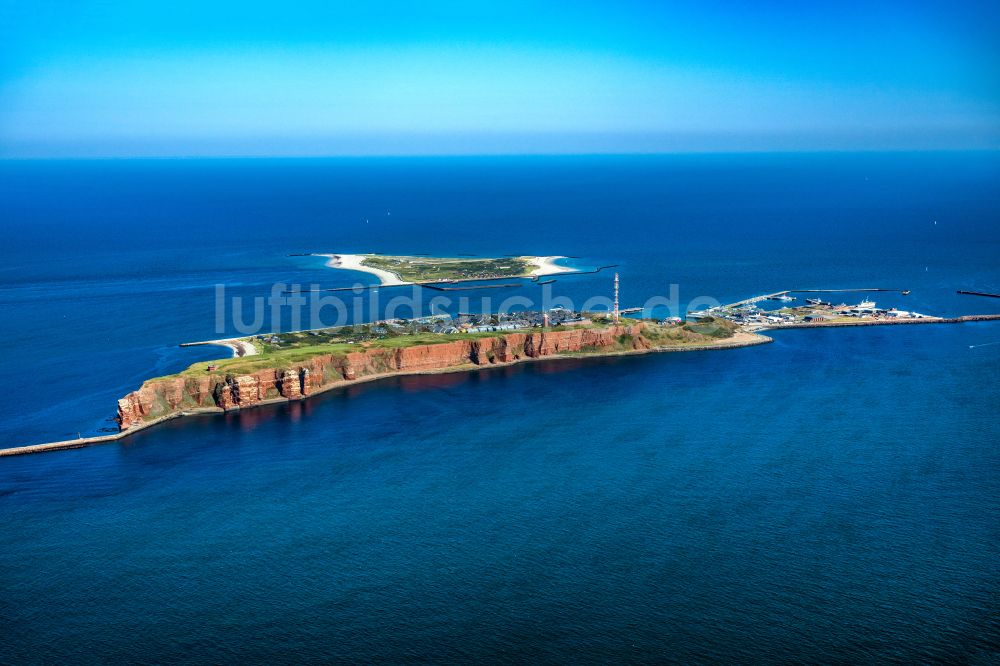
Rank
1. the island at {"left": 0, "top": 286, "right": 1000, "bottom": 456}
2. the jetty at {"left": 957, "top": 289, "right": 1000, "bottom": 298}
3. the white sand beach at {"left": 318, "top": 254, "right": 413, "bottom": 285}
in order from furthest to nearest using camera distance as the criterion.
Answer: the white sand beach at {"left": 318, "top": 254, "right": 413, "bottom": 285}, the jetty at {"left": 957, "top": 289, "right": 1000, "bottom": 298}, the island at {"left": 0, "top": 286, "right": 1000, "bottom": 456}

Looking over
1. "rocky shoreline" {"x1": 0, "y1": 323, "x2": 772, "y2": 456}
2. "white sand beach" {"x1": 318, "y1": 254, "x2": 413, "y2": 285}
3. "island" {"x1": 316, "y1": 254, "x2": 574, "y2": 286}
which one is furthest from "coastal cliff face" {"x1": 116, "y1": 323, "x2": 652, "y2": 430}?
"white sand beach" {"x1": 318, "y1": 254, "x2": 413, "y2": 285}

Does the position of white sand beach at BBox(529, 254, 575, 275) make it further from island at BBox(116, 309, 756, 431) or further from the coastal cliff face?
the coastal cliff face

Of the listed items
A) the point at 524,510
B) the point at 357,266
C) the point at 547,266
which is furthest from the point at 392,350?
the point at 357,266

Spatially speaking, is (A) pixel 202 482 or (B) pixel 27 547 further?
(A) pixel 202 482

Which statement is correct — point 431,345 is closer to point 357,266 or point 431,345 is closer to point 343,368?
point 343,368

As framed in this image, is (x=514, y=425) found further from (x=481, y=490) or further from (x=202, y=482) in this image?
(x=202, y=482)

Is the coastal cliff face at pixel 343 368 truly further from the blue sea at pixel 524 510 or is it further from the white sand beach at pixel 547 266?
the white sand beach at pixel 547 266

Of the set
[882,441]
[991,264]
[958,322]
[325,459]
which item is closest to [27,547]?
[325,459]
